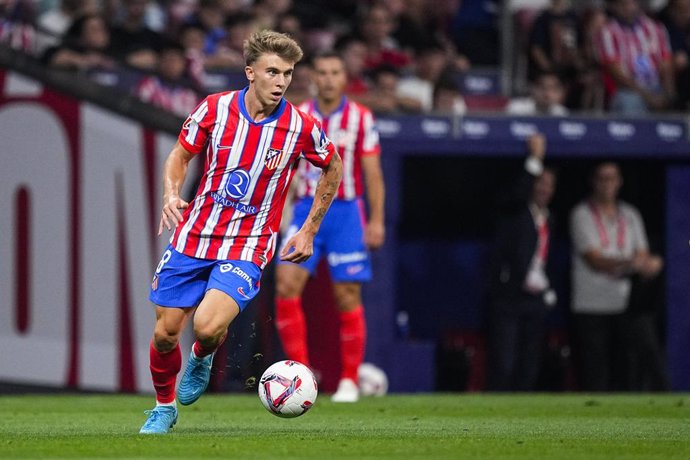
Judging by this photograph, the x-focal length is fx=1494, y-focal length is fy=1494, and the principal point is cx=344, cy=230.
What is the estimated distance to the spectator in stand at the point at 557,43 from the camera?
15875 mm

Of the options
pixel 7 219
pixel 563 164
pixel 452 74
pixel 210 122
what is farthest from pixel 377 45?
pixel 210 122

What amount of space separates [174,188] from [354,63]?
7.06 m

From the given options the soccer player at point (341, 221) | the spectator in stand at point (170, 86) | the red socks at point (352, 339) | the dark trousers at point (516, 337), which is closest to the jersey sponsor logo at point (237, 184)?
the soccer player at point (341, 221)

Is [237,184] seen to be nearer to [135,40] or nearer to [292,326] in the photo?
[292,326]

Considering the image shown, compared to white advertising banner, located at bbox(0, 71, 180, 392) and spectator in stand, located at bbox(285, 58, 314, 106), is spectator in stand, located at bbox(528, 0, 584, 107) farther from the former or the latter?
white advertising banner, located at bbox(0, 71, 180, 392)

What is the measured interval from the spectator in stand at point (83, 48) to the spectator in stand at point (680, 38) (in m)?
5.79

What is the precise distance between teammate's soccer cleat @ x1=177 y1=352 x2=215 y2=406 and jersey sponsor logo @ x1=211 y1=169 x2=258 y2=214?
0.86 m

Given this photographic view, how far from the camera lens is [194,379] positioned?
8.14 metres

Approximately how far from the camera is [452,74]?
52.1 ft

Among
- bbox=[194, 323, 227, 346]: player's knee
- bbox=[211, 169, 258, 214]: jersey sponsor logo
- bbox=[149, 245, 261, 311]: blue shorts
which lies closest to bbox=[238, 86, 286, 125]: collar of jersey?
bbox=[211, 169, 258, 214]: jersey sponsor logo

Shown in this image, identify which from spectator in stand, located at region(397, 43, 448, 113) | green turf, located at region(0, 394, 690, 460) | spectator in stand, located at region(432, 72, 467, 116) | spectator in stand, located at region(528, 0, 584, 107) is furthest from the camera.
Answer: spectator in stand, located at region(528, 0, 584, 107)

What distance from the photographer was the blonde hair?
772 centimetres

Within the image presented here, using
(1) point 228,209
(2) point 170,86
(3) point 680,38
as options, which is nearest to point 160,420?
(1) point 228,209

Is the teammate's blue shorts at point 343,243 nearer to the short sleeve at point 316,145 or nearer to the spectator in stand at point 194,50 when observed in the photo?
the short sleeve at point 316,145
